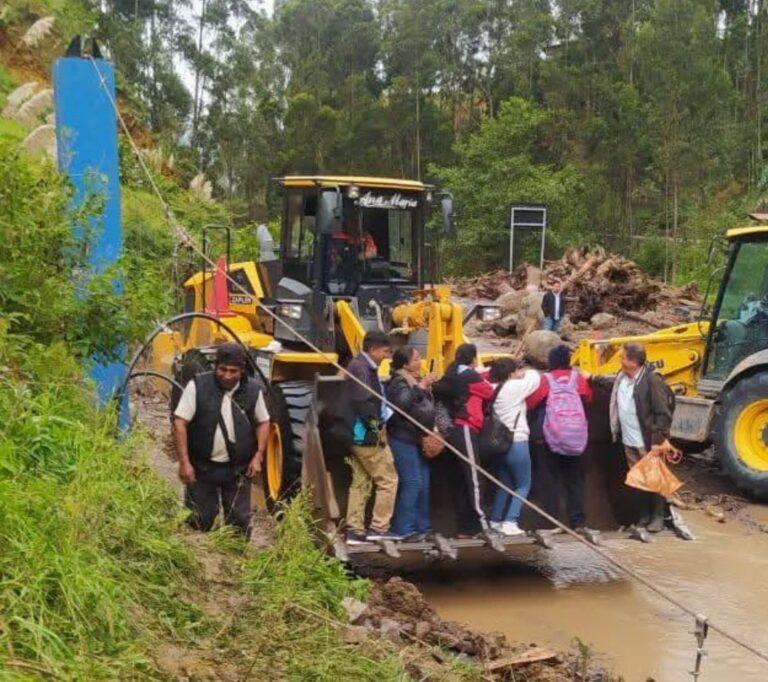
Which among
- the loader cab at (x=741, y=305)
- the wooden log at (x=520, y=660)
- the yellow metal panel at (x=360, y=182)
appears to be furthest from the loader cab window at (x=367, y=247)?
the wooden log at (x=520, y=660)

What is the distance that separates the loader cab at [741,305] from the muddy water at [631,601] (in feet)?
7.53

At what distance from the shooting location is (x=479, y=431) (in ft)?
22.7

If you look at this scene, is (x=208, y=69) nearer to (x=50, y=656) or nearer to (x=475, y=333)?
(x=475, y=333)

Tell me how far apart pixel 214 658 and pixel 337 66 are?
175ft

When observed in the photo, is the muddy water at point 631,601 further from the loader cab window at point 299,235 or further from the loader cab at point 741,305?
the loader cab window at point 299,235

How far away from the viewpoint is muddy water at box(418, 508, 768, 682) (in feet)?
19.5

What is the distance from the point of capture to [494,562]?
301 inches

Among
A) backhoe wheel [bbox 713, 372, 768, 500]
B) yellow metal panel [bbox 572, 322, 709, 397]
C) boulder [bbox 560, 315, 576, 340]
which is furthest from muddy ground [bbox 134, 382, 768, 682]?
boulder [bbox 560, 315, 576, 340]

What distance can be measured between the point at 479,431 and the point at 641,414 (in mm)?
1350

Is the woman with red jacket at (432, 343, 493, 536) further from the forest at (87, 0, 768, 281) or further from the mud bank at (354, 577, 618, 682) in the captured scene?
the forest at (87, 0, 768, 281)

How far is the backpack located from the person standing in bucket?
1.21 m

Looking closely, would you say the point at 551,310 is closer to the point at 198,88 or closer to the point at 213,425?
the point at 213,425

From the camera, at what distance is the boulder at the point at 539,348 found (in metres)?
7.32

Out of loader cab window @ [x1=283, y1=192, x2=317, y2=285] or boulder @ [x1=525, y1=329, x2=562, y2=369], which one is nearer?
boulder @ [x1=525, y1=329, x2=562, y2=369]
